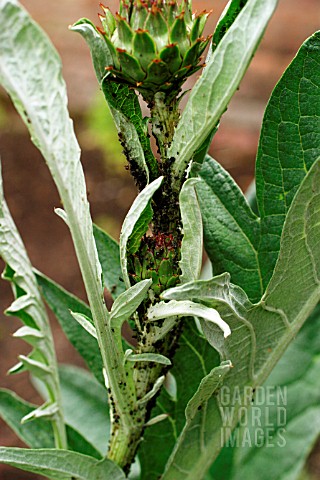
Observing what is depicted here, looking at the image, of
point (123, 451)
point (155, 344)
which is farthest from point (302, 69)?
point (123, 451)

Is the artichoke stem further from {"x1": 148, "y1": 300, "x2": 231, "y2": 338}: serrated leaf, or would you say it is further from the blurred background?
the blurred background

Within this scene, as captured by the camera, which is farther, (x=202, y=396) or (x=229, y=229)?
(x=229, y=229)

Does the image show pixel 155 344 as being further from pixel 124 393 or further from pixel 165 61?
pixel 165 61

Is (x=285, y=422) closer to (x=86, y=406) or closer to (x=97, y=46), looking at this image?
(x=86, y=406)

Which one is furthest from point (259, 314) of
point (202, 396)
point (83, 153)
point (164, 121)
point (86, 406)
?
point (83, 153)

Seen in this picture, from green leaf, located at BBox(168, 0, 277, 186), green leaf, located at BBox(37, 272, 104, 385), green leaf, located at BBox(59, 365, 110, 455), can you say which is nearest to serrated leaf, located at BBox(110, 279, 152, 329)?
green leaf, located at BBox(168, 0, 277, 186)

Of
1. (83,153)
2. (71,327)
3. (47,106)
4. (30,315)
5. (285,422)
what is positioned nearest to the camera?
(47,106)
